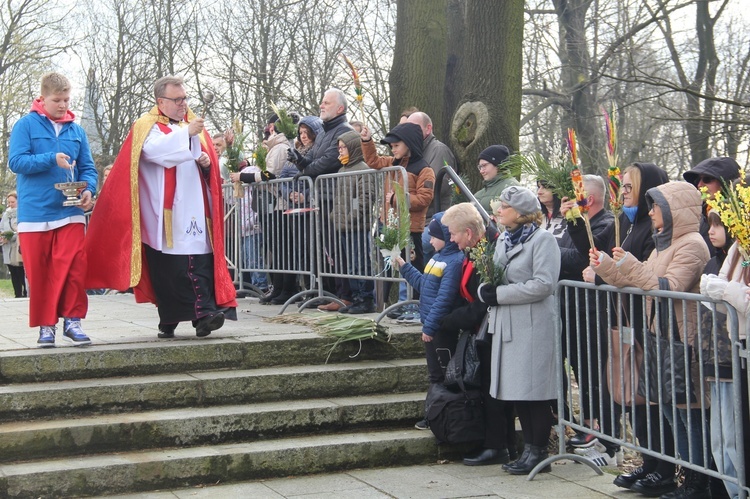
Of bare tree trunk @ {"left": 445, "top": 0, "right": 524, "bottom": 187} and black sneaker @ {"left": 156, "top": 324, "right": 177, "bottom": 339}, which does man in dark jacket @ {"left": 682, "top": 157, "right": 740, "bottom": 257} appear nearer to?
black sneaker @ {"left": 156, "top": 324, "right": 177, "bottom": 339}

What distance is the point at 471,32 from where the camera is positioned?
12.4 meters

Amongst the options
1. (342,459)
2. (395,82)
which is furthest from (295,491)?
(395,82)

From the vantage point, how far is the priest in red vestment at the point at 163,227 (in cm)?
795

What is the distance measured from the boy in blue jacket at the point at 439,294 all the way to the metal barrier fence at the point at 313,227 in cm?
143

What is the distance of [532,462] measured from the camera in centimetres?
659

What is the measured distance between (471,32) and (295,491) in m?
7.48

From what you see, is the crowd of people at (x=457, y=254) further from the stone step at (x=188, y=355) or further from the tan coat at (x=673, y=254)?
the stone step at (x=188, y=355)

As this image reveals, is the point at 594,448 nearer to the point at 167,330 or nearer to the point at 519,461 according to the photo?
the point at 519,461

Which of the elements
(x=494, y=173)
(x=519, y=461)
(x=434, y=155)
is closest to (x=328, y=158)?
(x=434, y=155)

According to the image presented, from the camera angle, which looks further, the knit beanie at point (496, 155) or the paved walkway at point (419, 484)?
the knit beanie at point (496, 155)

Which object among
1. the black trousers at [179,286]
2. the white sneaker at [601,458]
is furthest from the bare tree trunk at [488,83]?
the white sneaker at [601,458]

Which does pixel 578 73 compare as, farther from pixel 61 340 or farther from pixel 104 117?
pixel 61 340

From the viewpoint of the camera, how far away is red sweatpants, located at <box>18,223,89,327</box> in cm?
740

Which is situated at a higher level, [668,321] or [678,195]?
[678,195]
